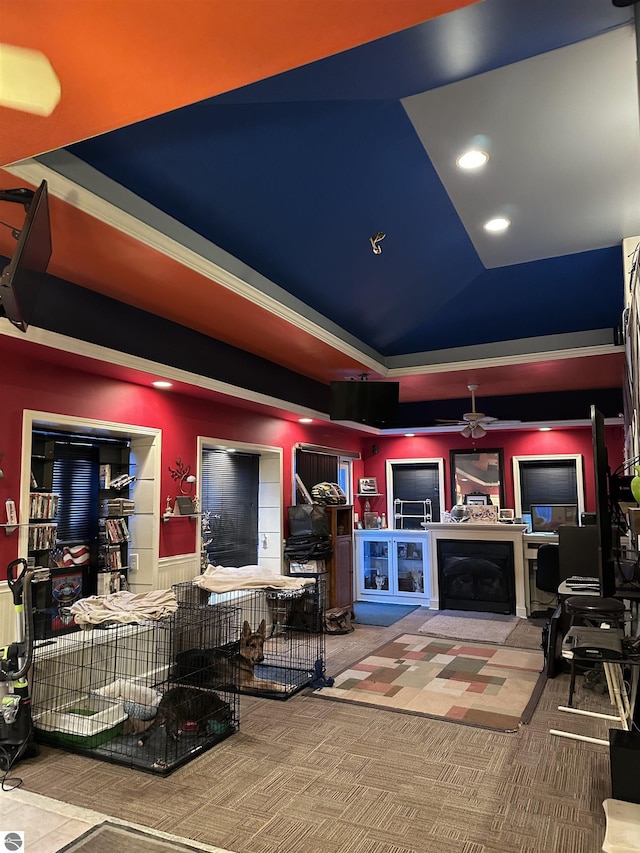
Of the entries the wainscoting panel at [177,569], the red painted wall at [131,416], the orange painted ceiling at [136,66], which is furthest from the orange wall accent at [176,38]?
the wainscoting panel at [177,569]

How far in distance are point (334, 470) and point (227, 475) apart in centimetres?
250

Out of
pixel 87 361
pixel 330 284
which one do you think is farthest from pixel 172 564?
pixel 330 284

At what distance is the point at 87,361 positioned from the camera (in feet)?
12.8

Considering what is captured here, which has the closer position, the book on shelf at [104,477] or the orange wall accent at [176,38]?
the orange wall accent at [176,38]

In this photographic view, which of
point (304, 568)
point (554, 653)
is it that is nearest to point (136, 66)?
point (554, 653)

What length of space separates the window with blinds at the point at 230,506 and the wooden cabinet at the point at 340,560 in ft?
3.18

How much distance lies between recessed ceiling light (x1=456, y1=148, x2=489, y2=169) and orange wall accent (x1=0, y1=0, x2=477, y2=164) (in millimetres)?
2102

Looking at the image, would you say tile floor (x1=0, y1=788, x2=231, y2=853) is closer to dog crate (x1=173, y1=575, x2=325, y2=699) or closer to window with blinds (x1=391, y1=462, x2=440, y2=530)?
dog crate (x1=173, y1=575, x2=325, y2=699)

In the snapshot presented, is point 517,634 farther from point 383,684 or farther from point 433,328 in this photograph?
point 433,328

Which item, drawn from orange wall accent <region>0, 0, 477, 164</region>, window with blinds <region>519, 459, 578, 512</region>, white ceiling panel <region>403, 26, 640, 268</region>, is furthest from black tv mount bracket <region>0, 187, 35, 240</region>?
window with blinds <region>519, 459, 578, 512</region>

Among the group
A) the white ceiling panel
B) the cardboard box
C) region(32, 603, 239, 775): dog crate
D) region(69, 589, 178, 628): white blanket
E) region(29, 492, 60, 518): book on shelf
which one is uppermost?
the white ceiling panel

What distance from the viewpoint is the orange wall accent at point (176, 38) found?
1.51 m

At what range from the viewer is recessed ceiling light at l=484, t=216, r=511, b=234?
14.4 ft

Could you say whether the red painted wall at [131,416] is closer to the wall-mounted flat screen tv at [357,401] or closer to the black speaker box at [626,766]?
the wall-mounted flat screen tv at [357,401]
